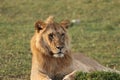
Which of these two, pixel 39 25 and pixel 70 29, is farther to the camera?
pixel 70 29

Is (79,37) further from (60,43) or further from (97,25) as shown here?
(60,43)

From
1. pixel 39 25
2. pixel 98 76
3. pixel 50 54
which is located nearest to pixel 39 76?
pixel 50 54

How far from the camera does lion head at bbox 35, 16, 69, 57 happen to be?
6797mm

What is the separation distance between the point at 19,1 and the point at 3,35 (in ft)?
15.4

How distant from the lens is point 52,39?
271 inches

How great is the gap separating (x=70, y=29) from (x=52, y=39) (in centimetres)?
617

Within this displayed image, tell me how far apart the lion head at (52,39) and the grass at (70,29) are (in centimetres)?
150

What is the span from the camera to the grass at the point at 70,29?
9523mm

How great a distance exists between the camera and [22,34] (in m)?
12.1

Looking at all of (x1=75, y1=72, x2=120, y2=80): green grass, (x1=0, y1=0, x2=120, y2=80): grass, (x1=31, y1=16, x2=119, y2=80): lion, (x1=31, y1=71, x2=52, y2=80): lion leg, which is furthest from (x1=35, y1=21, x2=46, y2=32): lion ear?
(x1=0, y1=0, x2=120, y2=80): grass

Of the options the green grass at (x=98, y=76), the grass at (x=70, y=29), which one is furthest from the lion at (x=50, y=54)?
the grass at (x=70, y=29)

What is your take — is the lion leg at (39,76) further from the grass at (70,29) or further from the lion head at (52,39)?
the grass at (70,29)

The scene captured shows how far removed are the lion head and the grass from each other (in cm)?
150

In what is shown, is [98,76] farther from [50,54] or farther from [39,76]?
[39,76]
